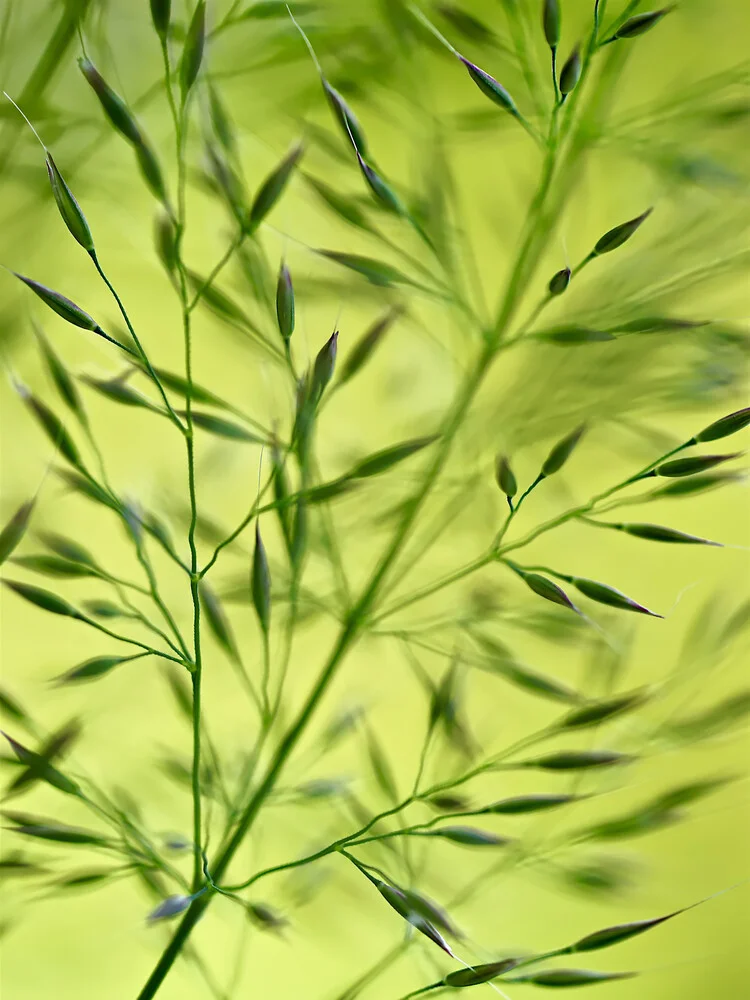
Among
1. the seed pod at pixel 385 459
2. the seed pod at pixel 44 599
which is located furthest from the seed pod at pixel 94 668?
the seed pod at pixel 385 459

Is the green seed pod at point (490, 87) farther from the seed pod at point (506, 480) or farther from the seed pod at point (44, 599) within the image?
the seed pod at point (44, 599)

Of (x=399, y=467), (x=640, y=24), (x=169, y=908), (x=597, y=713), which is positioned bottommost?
(x=169, y=908)

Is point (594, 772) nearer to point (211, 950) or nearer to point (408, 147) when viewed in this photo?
point (211, 950)

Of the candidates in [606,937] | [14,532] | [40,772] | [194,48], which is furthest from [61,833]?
[194,48]

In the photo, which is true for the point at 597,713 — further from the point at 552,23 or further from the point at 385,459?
the point at 552,23

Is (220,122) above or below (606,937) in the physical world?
above

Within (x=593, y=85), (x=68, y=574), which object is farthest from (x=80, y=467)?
(x=593, y=85)

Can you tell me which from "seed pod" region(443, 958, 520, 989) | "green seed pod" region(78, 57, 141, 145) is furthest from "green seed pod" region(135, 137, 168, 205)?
"seed pod" region(443, 958, 520, 989)
